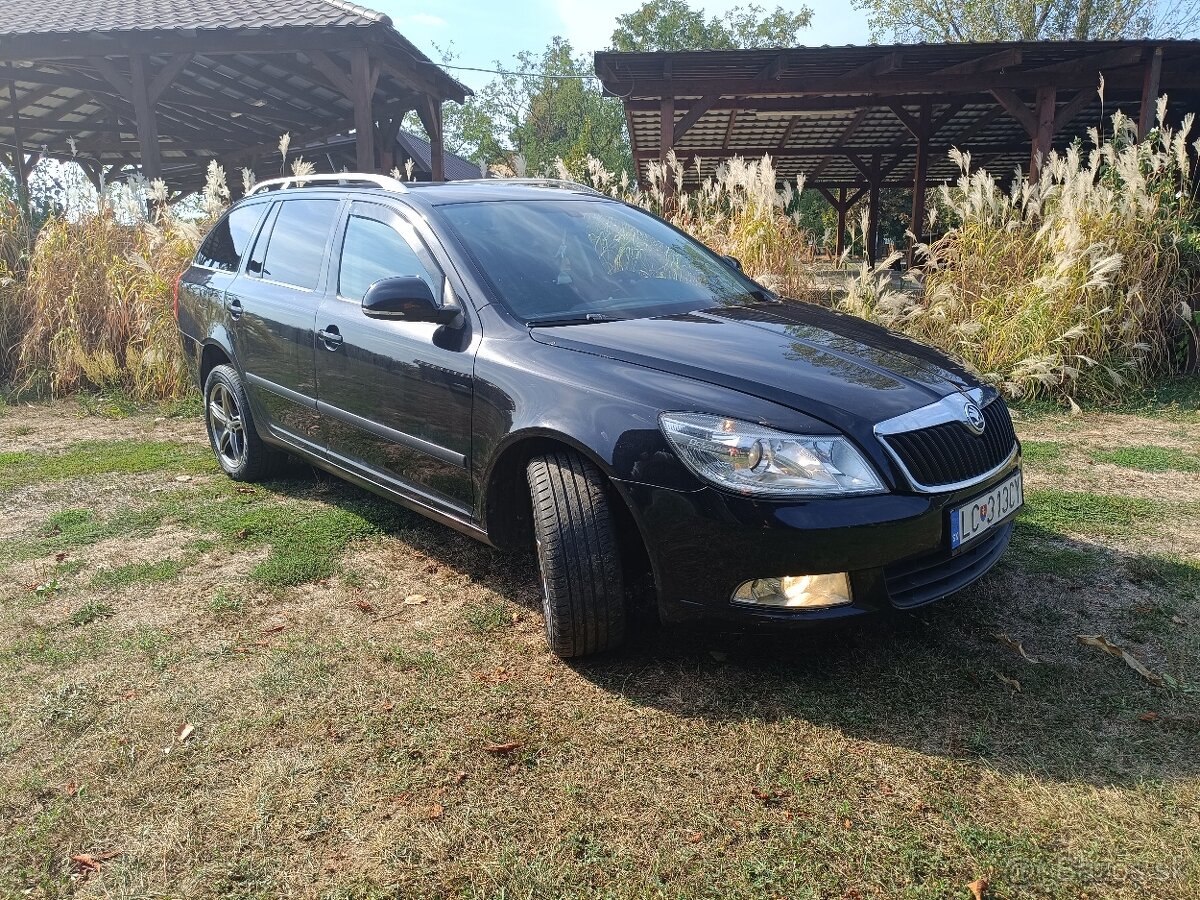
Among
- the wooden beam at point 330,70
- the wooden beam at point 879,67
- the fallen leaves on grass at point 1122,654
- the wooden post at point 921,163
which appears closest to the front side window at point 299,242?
the fallen leaves on grass at point 1122,654

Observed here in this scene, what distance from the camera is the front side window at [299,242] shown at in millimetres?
4148

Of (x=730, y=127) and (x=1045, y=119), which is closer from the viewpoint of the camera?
(x=1045, y=119)

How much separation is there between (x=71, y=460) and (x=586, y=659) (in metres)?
4.57

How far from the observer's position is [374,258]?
377cm

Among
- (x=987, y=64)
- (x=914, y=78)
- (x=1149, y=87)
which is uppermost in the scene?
(x=987, y=64)

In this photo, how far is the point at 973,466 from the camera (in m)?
2.80

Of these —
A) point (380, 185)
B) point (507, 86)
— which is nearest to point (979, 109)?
point (380, 185)

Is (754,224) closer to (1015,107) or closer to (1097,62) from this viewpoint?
(1015,107)

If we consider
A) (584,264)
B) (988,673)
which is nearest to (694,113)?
(584,264)

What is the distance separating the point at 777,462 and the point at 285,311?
272 cm

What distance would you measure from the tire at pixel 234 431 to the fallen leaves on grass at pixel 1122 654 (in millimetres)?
4072

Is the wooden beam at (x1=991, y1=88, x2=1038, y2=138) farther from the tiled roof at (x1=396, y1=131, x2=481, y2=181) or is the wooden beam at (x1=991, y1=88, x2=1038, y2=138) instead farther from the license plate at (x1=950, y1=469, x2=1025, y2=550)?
the tiled roof at (x1=396, y1=131, x2=481, y2=181)

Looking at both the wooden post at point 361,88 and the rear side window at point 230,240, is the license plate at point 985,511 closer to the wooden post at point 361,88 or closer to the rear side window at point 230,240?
the rear side window at point 230,240

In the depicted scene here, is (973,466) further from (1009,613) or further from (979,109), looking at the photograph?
(979,109)
